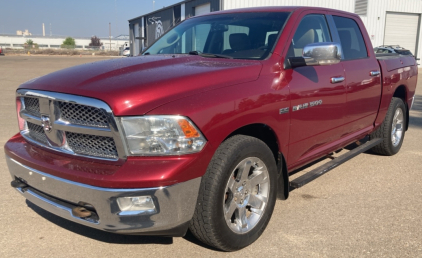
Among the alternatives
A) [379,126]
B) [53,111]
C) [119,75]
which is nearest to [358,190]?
[379,126]

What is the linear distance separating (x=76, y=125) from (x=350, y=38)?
3.38 metres

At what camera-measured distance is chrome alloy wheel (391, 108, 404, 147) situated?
5.52 metres

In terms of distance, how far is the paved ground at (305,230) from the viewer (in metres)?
2.93

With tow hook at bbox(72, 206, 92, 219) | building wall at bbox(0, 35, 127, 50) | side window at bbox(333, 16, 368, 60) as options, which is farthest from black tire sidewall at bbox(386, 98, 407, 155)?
building wall at bbox(0, 35, 127, 50)

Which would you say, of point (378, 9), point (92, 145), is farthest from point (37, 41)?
point (92, 145)

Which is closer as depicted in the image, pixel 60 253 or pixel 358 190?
pixel 60 253

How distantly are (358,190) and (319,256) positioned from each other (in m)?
1.57

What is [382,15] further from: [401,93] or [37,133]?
[37,133]

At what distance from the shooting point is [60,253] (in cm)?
288

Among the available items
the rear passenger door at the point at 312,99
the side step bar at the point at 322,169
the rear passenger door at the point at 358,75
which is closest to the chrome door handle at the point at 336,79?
the rear passenger door at the point at 312,99

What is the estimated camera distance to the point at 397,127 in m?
5.75

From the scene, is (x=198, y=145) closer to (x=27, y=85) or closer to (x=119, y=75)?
(x=119, y=75)

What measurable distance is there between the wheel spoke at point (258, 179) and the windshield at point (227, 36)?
0.99 meters

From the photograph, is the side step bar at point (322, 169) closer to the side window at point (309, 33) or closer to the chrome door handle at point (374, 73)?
the chrome door handle at point (374, 73)
